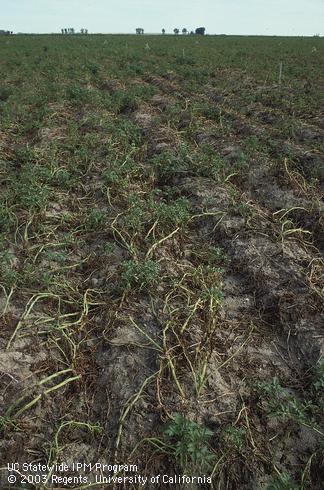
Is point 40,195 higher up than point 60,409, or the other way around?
point 40,195

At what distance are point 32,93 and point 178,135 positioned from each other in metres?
4.64

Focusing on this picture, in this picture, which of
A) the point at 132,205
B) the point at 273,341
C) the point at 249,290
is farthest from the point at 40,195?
the point at 273,341

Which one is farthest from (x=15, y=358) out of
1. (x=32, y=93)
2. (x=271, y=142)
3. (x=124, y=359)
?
(x=32, y=93)

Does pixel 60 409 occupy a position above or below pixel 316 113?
below

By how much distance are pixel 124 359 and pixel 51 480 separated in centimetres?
93

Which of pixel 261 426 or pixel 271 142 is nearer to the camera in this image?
pixel 261 426

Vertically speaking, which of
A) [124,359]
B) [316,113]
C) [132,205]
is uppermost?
[316,113]

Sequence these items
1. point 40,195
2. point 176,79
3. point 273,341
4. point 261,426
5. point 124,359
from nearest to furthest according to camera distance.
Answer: point 261,426 < point 124,359 < point 273,341 < point 40,195 < point 176,79

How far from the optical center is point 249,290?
3.86 meters

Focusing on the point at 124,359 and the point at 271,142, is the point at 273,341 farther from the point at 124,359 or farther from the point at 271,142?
the point at 271,142

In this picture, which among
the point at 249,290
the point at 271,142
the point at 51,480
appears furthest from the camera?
the point at 271,142

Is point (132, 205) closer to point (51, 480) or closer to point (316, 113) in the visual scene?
point (51, 480)

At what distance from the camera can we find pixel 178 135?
7383mm

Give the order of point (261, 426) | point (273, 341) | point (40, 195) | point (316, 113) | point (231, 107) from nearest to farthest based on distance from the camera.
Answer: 1. point (261, 426)
2. point (273, 341)
3. point (40, 195)
4. point (316, 113)
5. point (231, 107)
